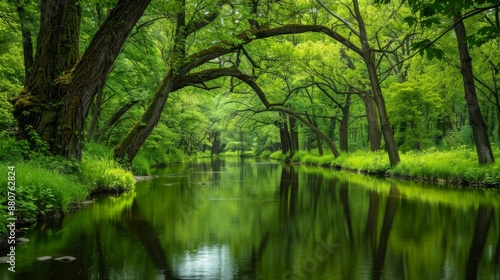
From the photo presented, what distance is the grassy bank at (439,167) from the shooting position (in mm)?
16109

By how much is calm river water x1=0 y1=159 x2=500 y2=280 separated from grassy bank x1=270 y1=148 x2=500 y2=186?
3203mm

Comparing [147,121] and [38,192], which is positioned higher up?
[147,121]

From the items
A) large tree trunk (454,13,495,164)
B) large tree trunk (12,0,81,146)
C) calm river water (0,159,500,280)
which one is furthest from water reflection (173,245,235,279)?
large tree trunk (454,13,495,164)

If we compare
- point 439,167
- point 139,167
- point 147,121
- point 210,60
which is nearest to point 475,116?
point 439,167

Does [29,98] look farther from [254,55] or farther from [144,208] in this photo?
[254,55]

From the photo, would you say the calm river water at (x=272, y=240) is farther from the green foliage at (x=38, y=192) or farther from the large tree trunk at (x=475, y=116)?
the large tree trunk at (x=475, y=116)

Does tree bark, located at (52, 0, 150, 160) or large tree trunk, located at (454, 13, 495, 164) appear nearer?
tree bark, located at (52, 0, 150, 160)

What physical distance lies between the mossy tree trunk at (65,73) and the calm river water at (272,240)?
2326 mm

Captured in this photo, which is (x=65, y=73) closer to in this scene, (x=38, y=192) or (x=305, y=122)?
(x=38, y=192)

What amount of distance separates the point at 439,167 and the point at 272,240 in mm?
13179

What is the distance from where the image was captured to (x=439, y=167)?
60.2 ft

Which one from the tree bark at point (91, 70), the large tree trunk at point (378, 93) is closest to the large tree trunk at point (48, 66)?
the tree bark at point (91, 70)

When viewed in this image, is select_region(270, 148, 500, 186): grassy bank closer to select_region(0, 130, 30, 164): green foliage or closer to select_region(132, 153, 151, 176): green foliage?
select_region(132, 153, 151, 176): green foliage

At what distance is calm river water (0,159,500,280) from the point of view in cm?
568
